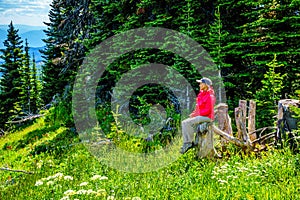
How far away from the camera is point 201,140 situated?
6.93m

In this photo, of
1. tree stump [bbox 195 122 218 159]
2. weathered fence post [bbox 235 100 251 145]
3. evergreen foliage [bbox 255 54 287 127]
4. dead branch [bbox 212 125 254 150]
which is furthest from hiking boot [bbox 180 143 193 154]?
evergreen foliage [bbox 255 54 287 127]

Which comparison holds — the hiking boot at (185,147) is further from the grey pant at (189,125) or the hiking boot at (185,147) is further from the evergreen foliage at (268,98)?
the evergreen foliage at (268,98)

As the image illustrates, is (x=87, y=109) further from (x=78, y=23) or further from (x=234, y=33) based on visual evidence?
(x=234, y=33)

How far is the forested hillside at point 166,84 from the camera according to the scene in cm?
569

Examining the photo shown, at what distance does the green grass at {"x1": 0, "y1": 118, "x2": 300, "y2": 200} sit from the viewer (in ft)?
15.3

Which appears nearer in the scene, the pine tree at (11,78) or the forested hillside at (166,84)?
the forested hillside at (166,84)

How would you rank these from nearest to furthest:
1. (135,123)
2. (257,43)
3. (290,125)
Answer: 1. (290,125)
2. (257,43)
3. (135,123)

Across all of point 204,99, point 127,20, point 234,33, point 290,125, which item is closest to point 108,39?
point 127,20

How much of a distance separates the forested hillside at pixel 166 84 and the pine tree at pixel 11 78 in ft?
58.0

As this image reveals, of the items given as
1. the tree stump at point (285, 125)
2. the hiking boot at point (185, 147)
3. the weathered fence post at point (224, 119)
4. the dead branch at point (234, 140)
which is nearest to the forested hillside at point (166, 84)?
the dead branch at point (234, 140)

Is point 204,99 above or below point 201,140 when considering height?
above

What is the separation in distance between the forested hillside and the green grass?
0.10 feet

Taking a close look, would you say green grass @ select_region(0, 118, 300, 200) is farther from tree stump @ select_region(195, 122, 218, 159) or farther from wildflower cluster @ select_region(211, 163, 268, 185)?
tree stump @ select_region(195, 122, 218, 159)

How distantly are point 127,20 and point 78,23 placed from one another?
409 centimetres
